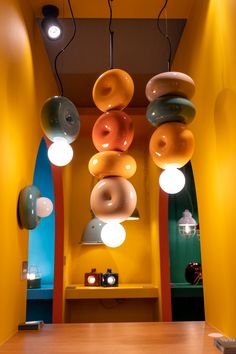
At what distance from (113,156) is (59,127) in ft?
1.13

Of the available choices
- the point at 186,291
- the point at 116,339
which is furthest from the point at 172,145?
the point at 186,291

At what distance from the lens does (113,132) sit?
1.90 metres

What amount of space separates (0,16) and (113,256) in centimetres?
378

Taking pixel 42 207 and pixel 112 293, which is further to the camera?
pixel 112 293

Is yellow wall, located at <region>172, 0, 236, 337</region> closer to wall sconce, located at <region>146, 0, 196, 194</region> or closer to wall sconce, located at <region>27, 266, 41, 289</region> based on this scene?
wall sconce, located at <region>146, 0, 196, 194</region>

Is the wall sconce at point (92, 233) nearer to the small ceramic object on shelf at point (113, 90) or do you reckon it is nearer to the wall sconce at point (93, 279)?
the wall sconce at point (93, 279)

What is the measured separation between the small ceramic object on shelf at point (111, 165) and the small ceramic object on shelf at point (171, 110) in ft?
0.89

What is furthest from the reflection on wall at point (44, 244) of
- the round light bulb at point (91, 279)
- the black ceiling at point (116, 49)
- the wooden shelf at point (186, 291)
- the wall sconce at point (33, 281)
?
the wooden shelf at point (186, 291)

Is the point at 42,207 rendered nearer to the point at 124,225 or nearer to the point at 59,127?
the point at 59,127

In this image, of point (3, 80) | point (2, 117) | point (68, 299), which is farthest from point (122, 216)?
point (68, 299)

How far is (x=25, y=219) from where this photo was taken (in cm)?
213

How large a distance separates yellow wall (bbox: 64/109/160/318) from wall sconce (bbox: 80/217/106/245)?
0.94 ft

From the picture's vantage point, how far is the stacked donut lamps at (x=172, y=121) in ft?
5.88

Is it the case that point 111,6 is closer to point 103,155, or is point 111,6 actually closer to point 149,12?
point 149,12
